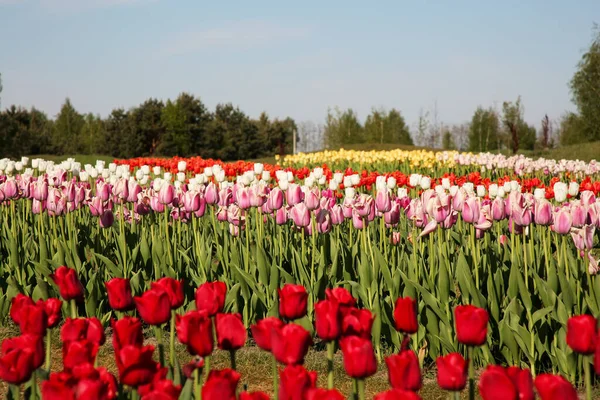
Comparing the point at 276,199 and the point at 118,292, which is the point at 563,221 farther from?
the point at 118,292

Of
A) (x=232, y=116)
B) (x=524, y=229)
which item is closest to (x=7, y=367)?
(x=524, y=229)

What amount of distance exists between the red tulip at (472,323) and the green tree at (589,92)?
47.8 metres

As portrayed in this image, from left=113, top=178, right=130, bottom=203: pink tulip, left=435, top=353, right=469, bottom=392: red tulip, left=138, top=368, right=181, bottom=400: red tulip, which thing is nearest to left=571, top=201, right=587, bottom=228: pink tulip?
left=435, top=353, right=469, bottom=392: red tulip

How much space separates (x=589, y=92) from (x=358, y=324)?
49.8 m

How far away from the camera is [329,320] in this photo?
217 centimetres

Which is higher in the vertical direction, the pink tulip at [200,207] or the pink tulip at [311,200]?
the pink tulip at [311,200]

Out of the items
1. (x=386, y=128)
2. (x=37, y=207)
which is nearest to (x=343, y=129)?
(x=386, y=128)

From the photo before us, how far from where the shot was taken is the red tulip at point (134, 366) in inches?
76.9

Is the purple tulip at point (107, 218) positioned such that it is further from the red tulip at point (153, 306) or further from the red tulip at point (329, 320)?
the red tulip at point (329, 320)

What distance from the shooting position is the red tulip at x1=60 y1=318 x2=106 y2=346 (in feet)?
7.28

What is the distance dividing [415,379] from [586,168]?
12.5 meters

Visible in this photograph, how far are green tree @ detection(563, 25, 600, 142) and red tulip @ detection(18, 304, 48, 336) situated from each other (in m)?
48.3

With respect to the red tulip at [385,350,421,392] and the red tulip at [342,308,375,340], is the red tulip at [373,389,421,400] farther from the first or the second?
the red tulip at [342,308,375,340]

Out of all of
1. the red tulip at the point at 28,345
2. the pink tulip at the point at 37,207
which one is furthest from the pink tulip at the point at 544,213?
the pink tulip at the point at 37,207
